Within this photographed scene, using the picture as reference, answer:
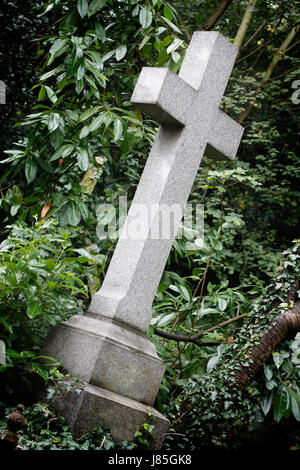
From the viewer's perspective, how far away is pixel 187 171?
9.64 ft

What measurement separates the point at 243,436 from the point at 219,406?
211 millimetres

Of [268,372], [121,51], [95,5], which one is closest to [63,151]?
[121,51]

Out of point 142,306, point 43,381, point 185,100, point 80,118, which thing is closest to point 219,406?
point 142,306

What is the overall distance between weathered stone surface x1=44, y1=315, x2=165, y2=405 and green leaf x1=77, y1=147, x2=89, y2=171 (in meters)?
1.04

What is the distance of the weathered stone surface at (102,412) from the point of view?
2.31 metres

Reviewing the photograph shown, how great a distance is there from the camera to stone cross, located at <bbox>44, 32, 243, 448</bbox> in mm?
2434

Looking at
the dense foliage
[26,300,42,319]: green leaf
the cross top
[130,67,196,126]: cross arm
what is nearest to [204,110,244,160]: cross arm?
the cross top

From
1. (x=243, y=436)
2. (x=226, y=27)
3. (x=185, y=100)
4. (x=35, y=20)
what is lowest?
(x=243, y=436)

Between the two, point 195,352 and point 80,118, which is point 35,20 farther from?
point 195,352

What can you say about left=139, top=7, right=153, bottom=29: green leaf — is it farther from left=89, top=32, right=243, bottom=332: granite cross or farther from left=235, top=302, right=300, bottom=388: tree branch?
left=235, top=302, right=300, bottom=388: tree branch

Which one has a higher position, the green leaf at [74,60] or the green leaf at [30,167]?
the green leaf at [74,60]

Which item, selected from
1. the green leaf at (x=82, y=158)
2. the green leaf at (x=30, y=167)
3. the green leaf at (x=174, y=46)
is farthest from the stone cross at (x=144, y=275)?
the green leaf at (x=30, y=167)

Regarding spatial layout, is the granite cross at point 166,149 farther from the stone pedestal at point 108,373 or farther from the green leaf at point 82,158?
the green leaf at point 82,158
